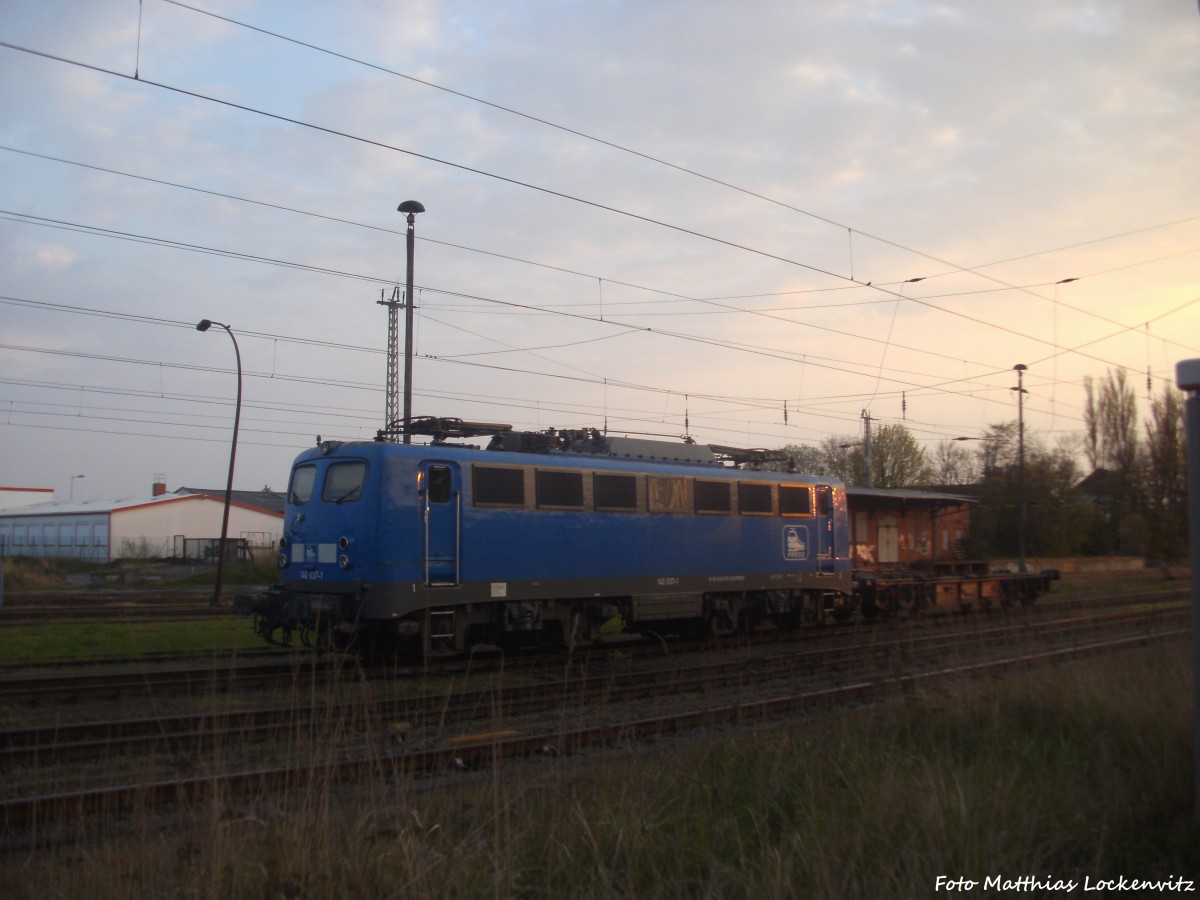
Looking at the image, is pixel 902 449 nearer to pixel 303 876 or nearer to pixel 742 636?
pixel 742 636

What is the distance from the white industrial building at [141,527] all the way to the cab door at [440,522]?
46498mm

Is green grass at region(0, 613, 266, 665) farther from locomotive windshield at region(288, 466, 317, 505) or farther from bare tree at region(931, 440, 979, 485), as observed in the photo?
bare tree at region(931, 440, 979, 485)

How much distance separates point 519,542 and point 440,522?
1385 millimetres

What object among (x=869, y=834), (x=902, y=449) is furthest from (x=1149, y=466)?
(x=869, y=834)

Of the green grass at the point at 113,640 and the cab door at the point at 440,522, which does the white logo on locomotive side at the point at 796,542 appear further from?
the green grass at the point at 113,640

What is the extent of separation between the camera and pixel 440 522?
529 inches

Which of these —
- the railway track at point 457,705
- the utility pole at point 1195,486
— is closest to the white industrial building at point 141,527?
the railway track at point 457,705

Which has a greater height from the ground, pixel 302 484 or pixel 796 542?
pixel 302 484

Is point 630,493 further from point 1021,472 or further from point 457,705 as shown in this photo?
point 1021,472

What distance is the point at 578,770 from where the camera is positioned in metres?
7.54

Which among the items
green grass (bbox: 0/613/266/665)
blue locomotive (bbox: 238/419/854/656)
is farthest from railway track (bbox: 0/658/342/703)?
green grass (bbox: 0/613/266/665)

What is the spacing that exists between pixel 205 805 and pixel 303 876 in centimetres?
226

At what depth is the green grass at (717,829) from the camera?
15.2ft

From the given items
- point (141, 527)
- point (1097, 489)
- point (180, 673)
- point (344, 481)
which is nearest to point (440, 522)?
point (344, 481)
